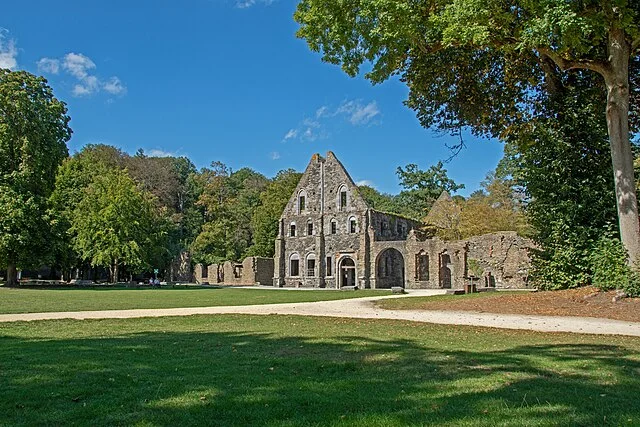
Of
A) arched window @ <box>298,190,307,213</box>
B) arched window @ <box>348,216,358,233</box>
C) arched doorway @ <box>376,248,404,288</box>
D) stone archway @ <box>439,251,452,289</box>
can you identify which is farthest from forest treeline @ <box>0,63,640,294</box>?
arched window @ <box>298,190,307,213</box>

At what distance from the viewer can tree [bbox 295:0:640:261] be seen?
41.4 feet

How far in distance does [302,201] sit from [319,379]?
1743 inches

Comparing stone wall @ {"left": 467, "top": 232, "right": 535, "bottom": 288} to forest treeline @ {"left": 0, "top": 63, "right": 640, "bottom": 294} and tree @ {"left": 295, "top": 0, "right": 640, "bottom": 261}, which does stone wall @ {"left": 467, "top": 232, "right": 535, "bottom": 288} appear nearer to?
forest treeline @ {"left": 0, "top": 63, "right": 640, "bottom": 294}

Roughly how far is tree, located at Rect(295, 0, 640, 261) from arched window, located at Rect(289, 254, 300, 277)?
2960 centimetres

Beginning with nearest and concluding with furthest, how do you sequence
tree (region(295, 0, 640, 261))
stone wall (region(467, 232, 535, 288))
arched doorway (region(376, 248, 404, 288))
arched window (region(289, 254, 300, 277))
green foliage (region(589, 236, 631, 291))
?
tree (region(295, 0, 640, 261)), green foliage (region(589, 236, 631, 291)), stone wall (region(467, 232, 535, 288)), arched doorway (region(376, 248, 404, 288)), arched window (region(289, 254, 300, 277))

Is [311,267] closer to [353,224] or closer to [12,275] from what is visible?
[353,224]

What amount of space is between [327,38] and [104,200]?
111ft

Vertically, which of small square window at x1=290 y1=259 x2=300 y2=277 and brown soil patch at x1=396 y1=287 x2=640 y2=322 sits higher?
small square window at x1=290 y1=259 x2=300 y2=277

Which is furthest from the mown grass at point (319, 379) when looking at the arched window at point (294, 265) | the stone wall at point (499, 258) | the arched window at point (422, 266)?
the arched window at point (294, 265)

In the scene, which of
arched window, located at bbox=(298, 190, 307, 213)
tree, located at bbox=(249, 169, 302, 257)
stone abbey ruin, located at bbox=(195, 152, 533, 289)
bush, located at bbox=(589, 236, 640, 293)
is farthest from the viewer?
tree, located at bbox=(249, 169, 302, 257)

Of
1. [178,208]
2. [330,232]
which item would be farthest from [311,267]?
[178,208]

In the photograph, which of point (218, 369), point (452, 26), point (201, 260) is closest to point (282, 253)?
point (201, 260)

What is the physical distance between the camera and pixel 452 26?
42.4 feet

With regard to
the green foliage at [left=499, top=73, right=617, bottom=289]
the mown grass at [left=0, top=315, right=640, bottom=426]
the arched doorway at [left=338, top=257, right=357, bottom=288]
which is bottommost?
the mown grass at [left=0, top=315, right=640, bottom=426]
